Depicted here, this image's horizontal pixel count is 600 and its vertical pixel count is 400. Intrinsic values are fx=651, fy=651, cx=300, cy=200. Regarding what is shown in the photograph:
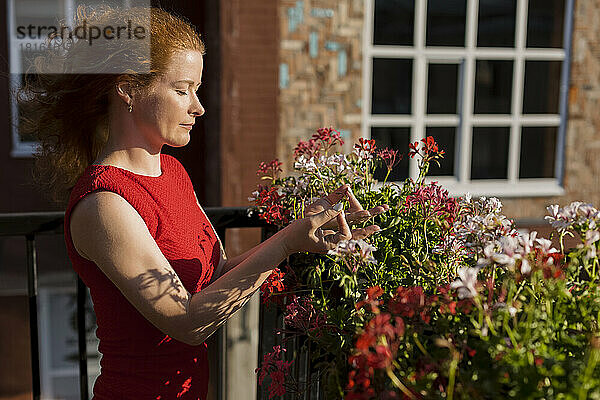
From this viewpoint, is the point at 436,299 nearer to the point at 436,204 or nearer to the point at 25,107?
the point at 436,204

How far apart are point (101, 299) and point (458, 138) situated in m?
4.95

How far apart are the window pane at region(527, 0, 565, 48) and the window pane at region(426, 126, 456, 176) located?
1.13 meters

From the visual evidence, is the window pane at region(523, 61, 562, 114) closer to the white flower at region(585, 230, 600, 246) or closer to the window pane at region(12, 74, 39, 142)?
the window pane at region(12, 74, 39, 142)

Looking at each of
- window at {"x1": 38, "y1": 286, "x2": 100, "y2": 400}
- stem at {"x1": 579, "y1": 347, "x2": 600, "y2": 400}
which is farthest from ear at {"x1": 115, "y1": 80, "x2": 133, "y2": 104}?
window at {"x1": 38, "y1": 286, "x2": 100, "y2": 400}

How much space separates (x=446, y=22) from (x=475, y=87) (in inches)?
27.3

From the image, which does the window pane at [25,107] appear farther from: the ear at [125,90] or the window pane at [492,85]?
the window pane at [492,85]

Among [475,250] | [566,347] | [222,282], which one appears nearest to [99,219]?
[222,282]

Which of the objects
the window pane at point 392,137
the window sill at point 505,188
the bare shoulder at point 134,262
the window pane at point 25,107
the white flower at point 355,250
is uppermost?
the window pane at point 25,107

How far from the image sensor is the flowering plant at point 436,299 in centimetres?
90

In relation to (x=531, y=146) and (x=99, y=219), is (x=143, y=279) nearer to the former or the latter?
(x=99, y=219)

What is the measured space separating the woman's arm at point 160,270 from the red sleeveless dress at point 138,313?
0.30ft

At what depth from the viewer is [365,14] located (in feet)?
17.9

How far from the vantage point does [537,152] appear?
6.36 meters

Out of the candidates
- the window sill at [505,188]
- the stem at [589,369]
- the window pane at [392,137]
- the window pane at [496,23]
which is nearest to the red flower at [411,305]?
the stem at [589,369]
